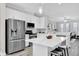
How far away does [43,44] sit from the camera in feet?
5.41

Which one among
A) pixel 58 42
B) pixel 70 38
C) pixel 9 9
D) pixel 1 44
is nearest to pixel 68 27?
pixel 70 38

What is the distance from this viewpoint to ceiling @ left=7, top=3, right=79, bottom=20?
1.60 m

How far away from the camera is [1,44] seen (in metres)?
1.61

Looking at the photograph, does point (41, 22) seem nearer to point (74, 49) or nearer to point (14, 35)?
point (14, 35)

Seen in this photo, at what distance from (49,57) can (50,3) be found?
2.95 ft

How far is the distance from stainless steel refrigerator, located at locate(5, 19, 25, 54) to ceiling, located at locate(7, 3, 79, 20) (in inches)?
9.9

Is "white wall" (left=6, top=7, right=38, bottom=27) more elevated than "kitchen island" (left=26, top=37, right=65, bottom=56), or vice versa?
"white wall" (left=6, top=7, right=38, bottom=27)

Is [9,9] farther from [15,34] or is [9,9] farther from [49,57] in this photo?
[49,57]

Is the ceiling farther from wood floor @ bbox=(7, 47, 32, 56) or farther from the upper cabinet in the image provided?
wood floor @ bbox=(7, 47, 32, 56)

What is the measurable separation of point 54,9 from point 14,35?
795 millimetres

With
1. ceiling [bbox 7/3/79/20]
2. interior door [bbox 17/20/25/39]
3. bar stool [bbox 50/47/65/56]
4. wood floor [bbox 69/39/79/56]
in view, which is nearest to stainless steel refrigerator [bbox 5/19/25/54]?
interior door [bbox 17/20/25/39]

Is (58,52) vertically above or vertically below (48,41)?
below

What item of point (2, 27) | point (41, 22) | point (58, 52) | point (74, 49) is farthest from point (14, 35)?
point (74, 49)

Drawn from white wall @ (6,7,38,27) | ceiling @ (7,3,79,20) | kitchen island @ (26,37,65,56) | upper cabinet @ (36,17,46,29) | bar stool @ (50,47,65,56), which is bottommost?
bar stool @ (50,47,65,56)
